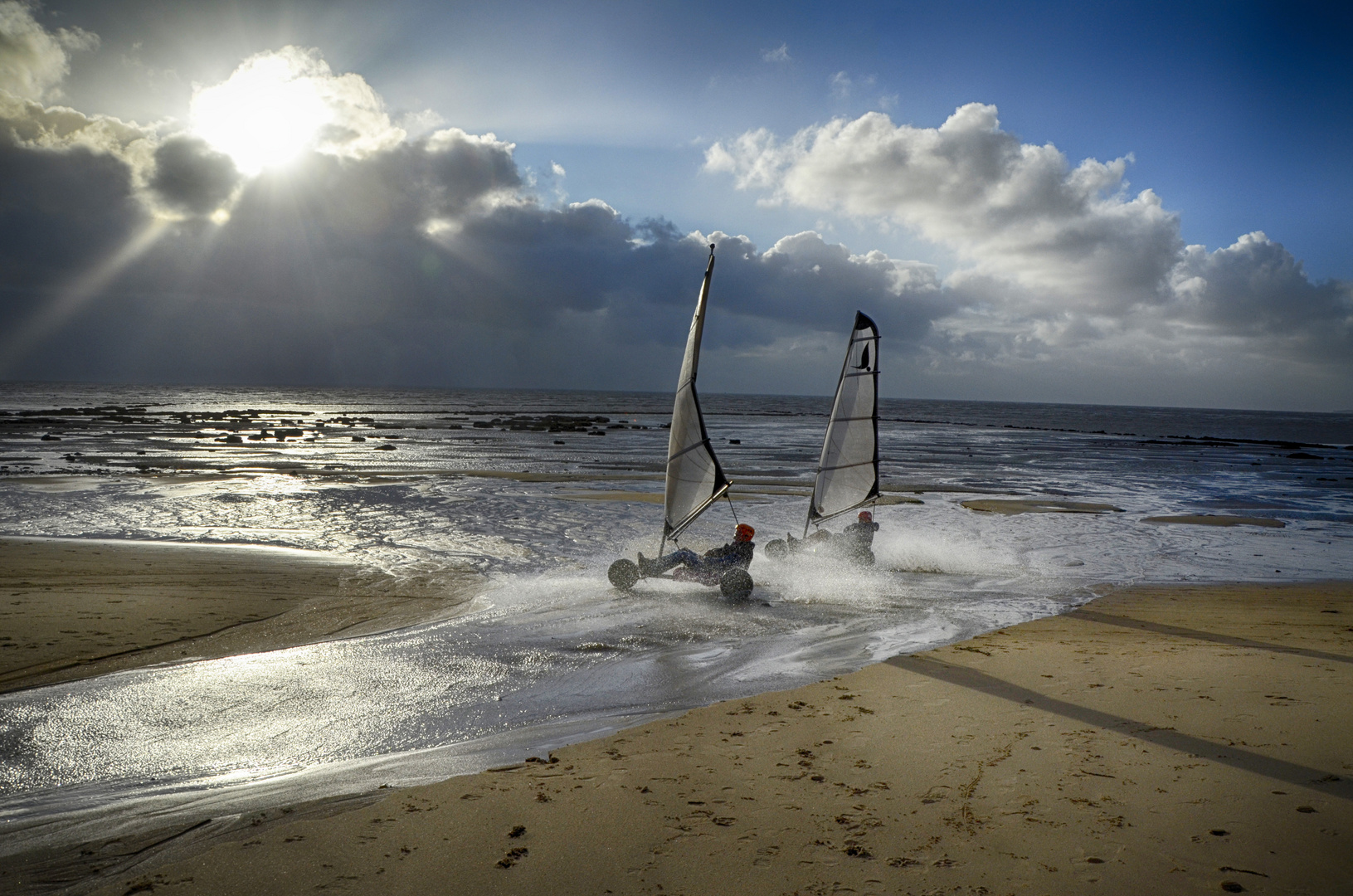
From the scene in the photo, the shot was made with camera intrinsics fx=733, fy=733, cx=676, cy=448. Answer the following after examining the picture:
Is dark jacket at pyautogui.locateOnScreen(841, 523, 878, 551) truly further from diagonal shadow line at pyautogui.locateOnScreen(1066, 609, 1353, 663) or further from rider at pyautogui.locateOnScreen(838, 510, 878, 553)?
diagonal shadow line at pyautogui.locateOnScreen(1066, 609, 1353, 663)

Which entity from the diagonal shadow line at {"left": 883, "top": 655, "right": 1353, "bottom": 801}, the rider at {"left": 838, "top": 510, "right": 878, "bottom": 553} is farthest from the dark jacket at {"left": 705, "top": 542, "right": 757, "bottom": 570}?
the diagonal shadow line at {"left": 883, "top": 655, "right": 1353, "bottom": 801}

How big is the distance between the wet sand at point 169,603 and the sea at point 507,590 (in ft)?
1.86

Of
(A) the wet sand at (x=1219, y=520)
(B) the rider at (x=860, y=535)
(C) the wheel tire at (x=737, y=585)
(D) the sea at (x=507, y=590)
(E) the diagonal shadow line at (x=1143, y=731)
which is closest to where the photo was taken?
(E) the diagonal shadow line at (x=1143, y=731)

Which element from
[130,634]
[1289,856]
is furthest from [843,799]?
[130,634]

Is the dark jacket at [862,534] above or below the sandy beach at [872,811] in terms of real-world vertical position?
above

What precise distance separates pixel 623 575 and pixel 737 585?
2.03 meters

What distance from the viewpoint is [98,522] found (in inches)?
723

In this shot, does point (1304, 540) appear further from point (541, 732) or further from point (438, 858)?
point (438, 858)

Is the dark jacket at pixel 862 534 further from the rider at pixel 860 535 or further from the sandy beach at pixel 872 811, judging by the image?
the sandy beach at pixel 872 811

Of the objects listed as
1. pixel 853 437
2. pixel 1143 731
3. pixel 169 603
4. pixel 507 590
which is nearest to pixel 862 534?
pixel 853 437

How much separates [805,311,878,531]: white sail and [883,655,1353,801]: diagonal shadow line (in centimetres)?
945

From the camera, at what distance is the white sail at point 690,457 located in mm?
13094

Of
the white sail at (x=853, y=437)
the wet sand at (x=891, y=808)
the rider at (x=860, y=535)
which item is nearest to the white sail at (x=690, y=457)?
the rider at (x=860, y=535)

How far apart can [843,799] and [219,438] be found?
5731 centimetres
